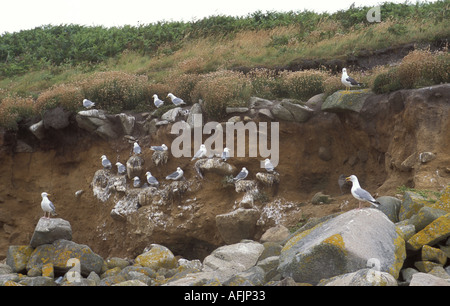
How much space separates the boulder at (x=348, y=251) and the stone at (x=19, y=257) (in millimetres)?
6735

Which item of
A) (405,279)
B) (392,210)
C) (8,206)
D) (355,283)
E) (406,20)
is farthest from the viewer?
(406,20)

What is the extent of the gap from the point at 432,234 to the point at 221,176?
837 cm

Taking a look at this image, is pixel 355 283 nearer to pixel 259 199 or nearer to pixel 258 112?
pixel 259 199

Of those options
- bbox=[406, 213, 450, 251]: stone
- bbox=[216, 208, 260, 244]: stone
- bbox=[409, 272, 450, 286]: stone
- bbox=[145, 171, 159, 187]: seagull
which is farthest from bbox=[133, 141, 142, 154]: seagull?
bbox=[409, 272, 450, 286]: stone

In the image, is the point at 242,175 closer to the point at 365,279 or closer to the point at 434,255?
the point at 434,255

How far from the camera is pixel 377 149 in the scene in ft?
56.8

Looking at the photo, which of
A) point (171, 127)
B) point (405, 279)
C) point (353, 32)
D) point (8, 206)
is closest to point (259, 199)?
point (171, 127)

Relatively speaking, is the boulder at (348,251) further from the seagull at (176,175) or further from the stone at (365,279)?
the seagull at (176,175)

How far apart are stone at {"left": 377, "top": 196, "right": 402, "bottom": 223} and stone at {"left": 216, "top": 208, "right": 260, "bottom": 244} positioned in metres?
4.51

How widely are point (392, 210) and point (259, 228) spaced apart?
4679mm

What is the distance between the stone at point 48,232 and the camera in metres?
14.1

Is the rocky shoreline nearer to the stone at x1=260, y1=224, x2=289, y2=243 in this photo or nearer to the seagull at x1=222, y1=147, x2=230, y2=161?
the stone at x1=260, y1=224, x2=289, y2=243

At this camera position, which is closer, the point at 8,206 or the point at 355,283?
the point at 355,283

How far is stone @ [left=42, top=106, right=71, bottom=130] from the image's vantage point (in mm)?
21344
